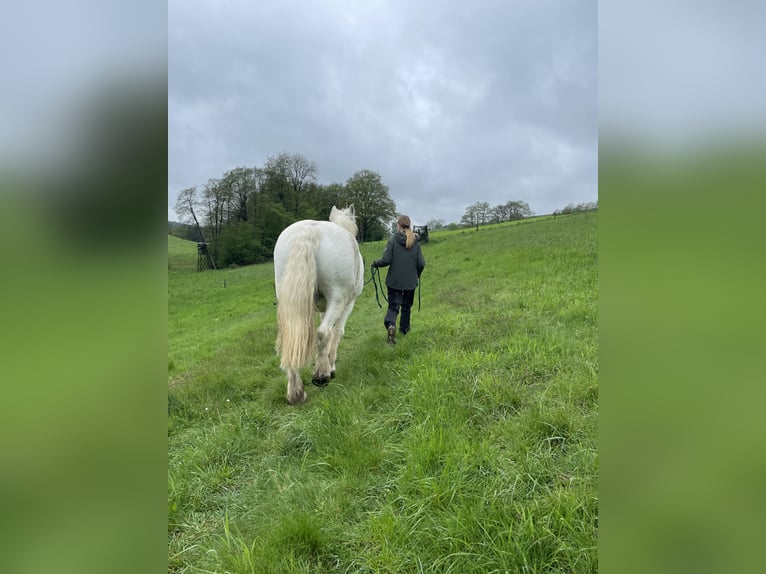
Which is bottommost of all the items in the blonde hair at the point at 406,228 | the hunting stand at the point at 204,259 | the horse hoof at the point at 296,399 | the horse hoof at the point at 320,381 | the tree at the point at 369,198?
the horse hoof at the point at 296,399

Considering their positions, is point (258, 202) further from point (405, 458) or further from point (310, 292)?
point (405, 458)

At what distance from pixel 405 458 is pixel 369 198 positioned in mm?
24117

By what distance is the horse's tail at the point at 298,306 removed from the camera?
12.5 feet

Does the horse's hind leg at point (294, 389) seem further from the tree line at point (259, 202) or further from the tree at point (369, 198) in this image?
the tree line at point (259, 202)

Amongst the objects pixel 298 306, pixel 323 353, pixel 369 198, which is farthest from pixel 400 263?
pixel 369 198

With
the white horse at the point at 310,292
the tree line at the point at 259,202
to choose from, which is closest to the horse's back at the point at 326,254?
the white horse at the point at 310,292

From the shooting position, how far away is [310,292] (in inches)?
156

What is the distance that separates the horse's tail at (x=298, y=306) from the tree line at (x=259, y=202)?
21527 millimetres

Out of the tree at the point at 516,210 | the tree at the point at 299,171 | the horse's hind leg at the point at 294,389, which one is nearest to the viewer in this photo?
the horse's hind leg at the point at 294,389
